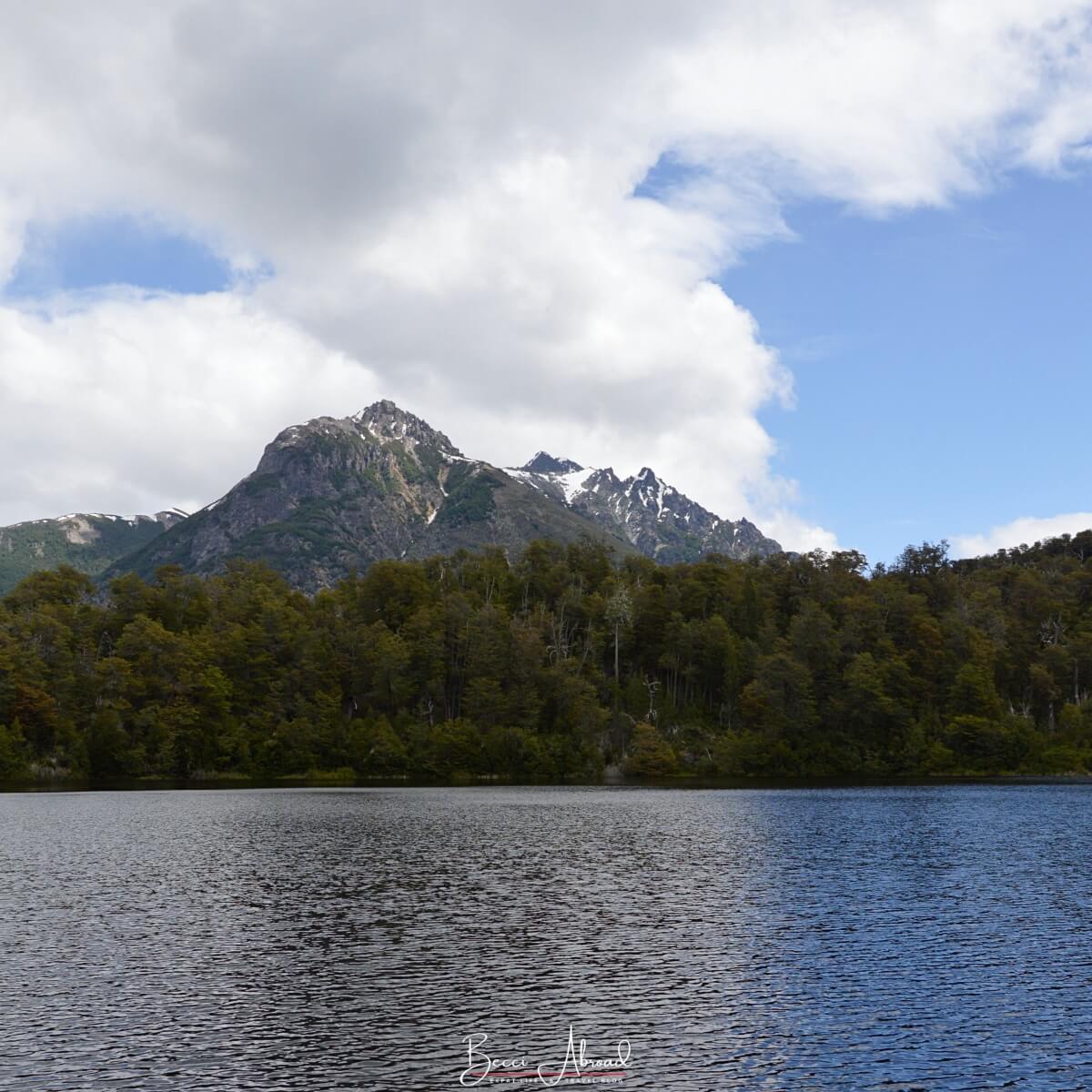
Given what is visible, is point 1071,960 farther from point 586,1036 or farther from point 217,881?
point 217,881

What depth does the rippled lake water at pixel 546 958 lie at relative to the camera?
103ft

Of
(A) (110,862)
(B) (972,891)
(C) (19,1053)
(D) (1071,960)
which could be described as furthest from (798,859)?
(C) (19,1053)

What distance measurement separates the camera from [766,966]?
43.3 meters

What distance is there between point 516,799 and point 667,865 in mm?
71282
